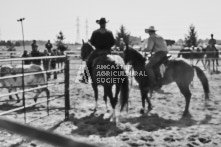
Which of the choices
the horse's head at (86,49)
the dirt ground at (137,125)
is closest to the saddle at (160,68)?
the dirt ground at (137,125)

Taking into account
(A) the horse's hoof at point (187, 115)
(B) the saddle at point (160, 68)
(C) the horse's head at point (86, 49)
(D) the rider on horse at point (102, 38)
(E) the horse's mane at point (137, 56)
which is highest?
(D) the rider on horse at point (102, 38)

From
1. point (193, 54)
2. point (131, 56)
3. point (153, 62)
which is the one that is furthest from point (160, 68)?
point (193, 54)

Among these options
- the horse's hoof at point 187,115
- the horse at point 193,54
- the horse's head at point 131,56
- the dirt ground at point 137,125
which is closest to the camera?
the dirt ground at point 137,125

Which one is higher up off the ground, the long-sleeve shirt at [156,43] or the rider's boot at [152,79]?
the long-sleeve shirt at [156,43]

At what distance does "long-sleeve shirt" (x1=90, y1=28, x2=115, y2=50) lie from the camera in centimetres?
643

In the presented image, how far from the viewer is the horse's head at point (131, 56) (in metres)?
6.73

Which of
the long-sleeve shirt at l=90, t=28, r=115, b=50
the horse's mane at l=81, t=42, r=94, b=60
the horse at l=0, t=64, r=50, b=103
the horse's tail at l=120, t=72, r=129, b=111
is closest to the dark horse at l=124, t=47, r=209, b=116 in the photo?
the long-sleeve shirt at l=90, t=28, r=115, b=50

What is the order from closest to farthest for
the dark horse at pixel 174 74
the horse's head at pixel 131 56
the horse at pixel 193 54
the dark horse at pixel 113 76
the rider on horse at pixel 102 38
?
the dark horse at pixel 113 76, the dark horse at pixel 174 74, the rider on horse at pixel 102 38, the horse's head at pixel 131 56, the horse at pixel 193 54

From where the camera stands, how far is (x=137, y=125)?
5250 mm

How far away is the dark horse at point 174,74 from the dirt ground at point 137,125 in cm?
45

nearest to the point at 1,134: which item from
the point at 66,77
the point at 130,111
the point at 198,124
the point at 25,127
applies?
the point at 66,77

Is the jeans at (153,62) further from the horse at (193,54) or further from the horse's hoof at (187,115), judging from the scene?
the horse at (193,54)

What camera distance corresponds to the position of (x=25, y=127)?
2.61 ft

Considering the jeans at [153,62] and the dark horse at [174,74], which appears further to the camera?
the jeans at [153,62]
